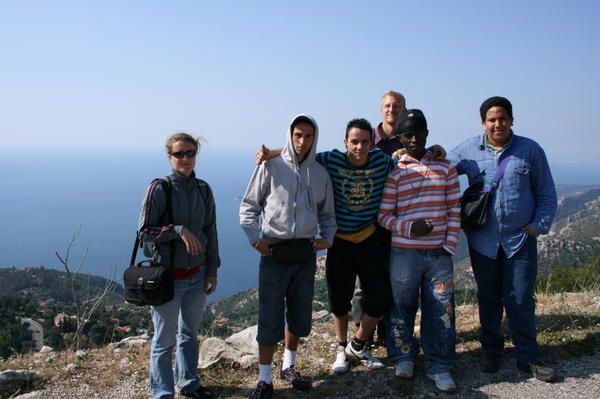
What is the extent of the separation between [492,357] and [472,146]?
84.8 inches

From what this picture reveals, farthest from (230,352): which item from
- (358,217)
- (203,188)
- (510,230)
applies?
(510,230)

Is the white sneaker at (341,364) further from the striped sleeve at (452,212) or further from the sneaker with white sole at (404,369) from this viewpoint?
the striped sleeve at (452,212)

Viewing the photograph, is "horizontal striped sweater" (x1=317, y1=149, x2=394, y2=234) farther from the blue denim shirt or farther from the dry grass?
the dry grass

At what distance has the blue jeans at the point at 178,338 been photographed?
356 centimetres

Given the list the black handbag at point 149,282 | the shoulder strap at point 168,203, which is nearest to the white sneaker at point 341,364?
the black handbag at point 149,282

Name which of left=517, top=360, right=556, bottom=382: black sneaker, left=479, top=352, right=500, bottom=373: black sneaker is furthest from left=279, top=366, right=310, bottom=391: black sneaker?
left=517, top=360, right=556, bottom=382: black sneaker

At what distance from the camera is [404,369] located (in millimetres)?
4047

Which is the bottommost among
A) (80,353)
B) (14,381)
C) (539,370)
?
(80,353)

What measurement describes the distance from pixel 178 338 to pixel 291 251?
4.57ft

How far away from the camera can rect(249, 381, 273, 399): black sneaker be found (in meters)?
3.75

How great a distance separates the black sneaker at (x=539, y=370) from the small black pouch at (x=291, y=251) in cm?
247

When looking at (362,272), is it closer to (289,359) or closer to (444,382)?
(289,359)

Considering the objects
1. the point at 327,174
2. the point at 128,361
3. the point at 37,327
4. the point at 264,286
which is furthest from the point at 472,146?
the point at 37,327

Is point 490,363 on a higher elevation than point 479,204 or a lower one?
lower
